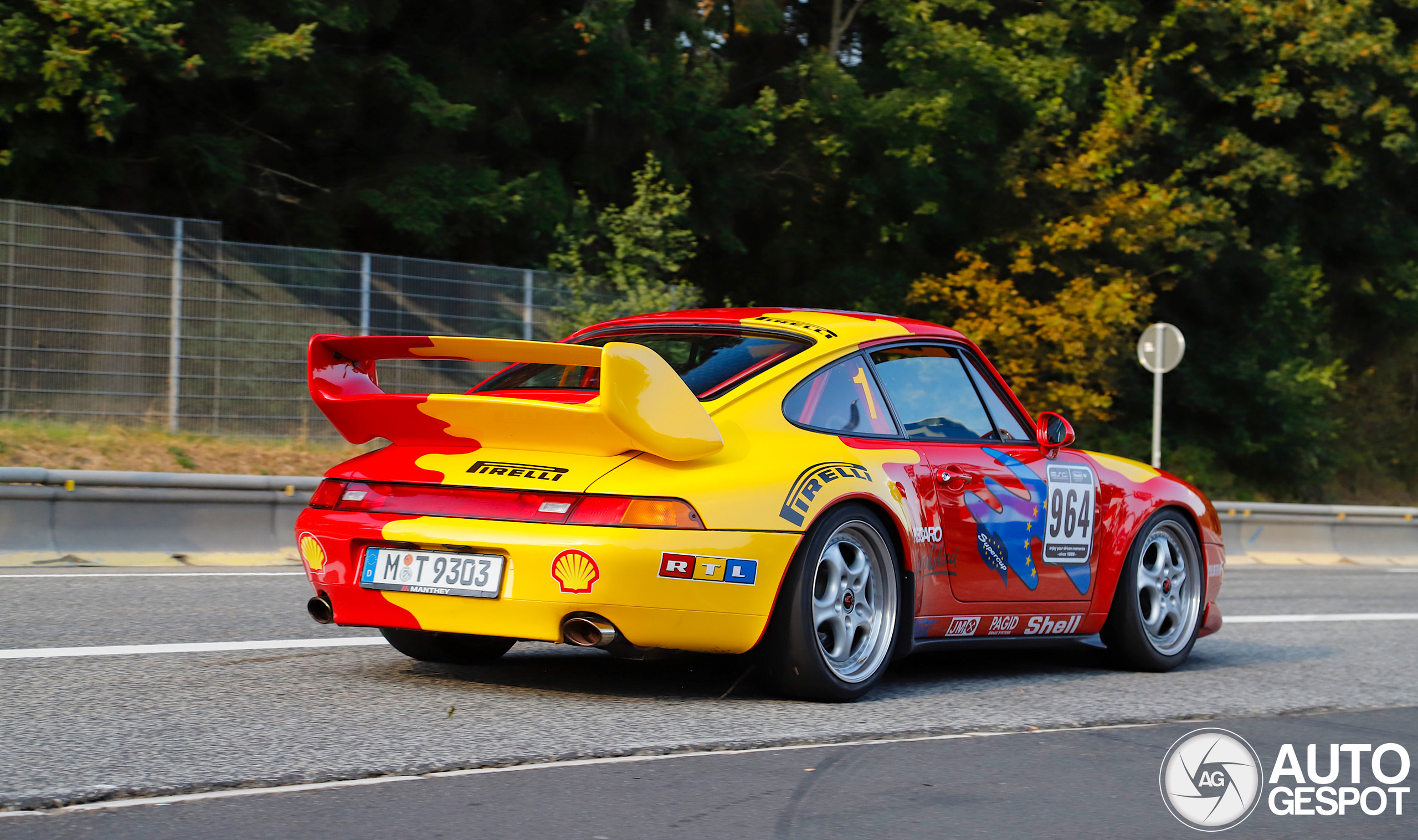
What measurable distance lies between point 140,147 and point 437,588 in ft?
46.2

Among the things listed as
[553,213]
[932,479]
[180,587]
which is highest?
[553,213]

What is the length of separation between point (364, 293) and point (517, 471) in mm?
10293

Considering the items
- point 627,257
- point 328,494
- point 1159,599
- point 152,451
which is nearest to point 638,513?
point 328,494

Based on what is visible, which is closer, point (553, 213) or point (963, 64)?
point (553, 213)

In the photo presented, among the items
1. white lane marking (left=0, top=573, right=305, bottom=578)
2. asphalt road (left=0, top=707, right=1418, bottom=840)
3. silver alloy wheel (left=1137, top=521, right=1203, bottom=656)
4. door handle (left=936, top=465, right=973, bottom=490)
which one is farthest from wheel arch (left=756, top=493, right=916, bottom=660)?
white lane marking (left=0, top=573, right=305, bottom=578)

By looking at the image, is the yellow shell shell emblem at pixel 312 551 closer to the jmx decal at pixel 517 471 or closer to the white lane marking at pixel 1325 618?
the jmx decal at pixel 517 471

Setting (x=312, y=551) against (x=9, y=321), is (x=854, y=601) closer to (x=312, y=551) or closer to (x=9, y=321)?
(x=312, y=551)

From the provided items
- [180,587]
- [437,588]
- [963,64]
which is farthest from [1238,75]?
[437,588]

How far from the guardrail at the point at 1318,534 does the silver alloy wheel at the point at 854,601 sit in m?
13.6

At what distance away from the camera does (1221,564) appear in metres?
7.71

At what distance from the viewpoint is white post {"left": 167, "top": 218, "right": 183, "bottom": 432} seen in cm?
1380

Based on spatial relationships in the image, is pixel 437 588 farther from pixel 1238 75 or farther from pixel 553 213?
pixel 1238 75

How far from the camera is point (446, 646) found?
243 inches

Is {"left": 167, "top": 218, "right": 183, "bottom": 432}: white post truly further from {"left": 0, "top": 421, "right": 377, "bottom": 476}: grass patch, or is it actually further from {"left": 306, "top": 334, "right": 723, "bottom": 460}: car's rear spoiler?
{"left": 306, "top": 334, "right": 723, "bottom": 460}: car's rear spoiler
